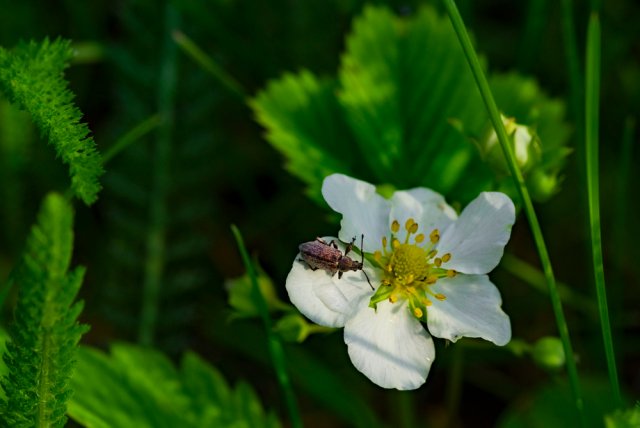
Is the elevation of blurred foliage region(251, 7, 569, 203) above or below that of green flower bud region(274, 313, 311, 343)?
above

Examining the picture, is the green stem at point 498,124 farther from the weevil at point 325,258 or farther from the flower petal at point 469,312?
the weevil at point 325,258

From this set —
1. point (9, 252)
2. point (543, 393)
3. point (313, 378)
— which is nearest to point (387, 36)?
point (313, 378)

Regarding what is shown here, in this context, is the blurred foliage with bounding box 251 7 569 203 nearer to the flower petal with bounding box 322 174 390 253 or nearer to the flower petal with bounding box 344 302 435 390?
the flower petal with bounding box 322 174 390 253

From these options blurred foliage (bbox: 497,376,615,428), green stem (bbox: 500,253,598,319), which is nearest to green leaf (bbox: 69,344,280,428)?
blurred foliage (bbox: 497,376,615,428)

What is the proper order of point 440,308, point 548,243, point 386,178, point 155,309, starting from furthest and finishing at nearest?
point 548,243 < point 155,309 < point 386,178 < point 440,308

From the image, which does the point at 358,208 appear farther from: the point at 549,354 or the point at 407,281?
the point at 549,354

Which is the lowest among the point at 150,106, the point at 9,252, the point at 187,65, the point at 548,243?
the point at 9,252

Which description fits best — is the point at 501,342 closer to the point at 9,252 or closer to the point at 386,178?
the point at 386,178
